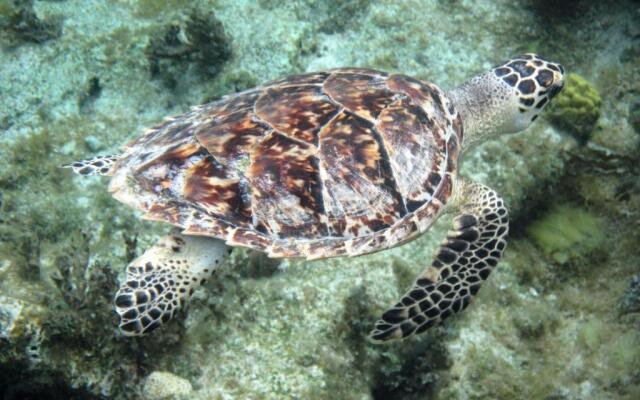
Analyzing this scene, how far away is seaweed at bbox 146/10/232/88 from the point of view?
14.5 ft

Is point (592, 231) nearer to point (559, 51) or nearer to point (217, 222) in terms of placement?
point (559, 51)

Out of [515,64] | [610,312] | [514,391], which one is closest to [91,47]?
[515,64]

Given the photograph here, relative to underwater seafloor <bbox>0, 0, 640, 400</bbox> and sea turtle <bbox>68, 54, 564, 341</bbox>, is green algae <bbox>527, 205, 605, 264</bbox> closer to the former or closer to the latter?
underwater seafloor <bbox>0, 0, 640, 400</bbox>

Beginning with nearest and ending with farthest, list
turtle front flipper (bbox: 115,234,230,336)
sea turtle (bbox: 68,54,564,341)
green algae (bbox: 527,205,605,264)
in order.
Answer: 1. turtle front flipper (bbox: 115,234,230,336)
2. sea turtle (bbox: 68,54,564,341)
3. green algae (bbox: 527,205,605,264)

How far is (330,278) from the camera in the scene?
332 cm

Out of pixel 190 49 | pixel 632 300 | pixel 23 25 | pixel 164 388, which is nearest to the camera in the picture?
pixel 164 388

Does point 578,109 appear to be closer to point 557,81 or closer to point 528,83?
point 557,81

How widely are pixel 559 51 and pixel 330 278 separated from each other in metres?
3.78

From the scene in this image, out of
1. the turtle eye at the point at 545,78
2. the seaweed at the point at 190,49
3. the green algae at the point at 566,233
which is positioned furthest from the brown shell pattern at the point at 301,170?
the seaweed at the point at 190,49

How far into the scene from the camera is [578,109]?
4.25 metres

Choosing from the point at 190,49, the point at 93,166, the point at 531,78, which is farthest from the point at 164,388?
the point at 531,78

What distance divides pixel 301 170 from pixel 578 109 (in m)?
3.17

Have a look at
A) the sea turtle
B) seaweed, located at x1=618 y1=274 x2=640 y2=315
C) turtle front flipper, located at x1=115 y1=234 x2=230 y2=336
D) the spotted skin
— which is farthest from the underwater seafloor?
the spotted skin

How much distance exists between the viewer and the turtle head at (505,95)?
3.53 m
